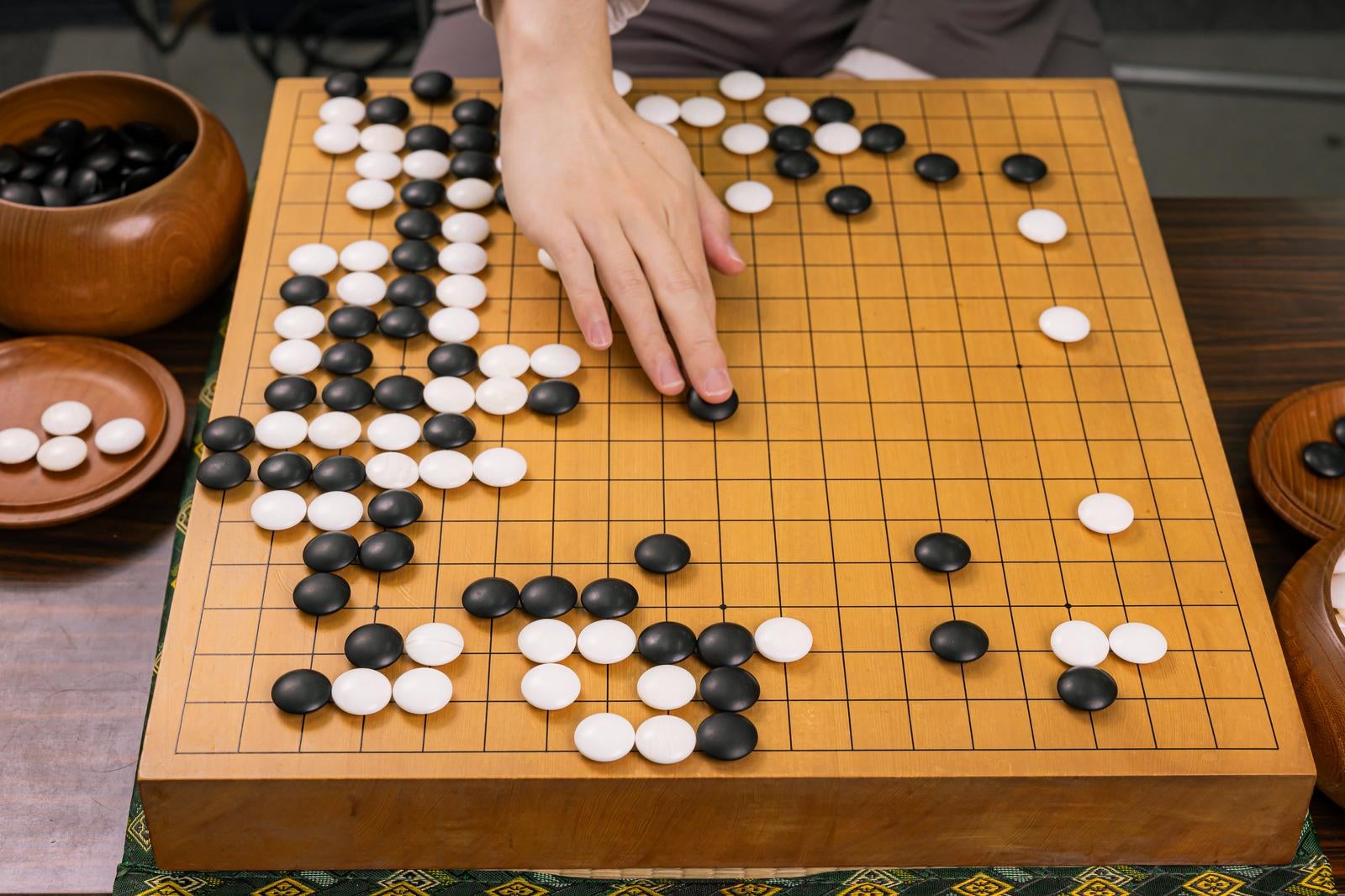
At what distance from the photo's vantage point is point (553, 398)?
103cm

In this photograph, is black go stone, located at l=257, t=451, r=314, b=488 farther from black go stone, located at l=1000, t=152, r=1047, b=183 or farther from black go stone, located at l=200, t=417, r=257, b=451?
black go stone, located at l=1000, t=152, r=1047, b=183

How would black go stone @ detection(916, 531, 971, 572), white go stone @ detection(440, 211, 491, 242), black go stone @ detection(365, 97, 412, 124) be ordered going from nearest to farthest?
black go stone @ detection(916, 531, 971, 572), white go stone @ detection(440, 211, 491, 242), black go stone @ detection(365, 97, 412, 124)

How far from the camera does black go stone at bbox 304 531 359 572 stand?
0.92 meters

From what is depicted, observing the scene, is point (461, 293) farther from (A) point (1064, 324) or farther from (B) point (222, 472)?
(A) point (1064, 324)

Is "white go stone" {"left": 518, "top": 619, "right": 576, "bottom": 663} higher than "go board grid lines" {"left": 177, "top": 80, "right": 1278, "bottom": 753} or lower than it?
lower

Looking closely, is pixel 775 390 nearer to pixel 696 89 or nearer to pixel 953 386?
pixel 953 386

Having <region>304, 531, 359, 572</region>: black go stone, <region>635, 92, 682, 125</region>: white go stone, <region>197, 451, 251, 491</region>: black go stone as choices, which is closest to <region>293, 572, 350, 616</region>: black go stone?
<region>304, 531, 359, 572</region>: black go stone

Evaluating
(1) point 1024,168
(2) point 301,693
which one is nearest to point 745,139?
(1) point 1024,168

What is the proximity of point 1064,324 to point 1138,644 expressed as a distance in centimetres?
31

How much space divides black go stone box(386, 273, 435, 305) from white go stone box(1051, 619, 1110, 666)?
1.89 feet

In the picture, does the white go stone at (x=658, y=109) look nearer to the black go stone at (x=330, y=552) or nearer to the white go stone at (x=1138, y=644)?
the black go stone at (x=330, y=552)

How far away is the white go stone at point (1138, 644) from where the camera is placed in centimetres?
89

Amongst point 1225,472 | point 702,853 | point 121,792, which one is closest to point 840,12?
point 1225,472

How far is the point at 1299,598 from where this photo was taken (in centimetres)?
91
